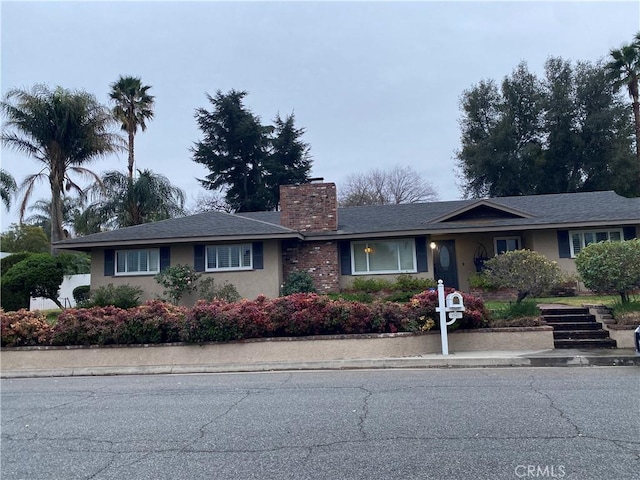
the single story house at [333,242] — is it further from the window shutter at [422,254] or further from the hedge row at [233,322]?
the hedge row at [233,322]

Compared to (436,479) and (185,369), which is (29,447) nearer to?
(436,479)

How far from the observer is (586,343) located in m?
12.0

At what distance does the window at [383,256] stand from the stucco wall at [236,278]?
9.72 feet

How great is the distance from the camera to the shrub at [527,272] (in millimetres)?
12625

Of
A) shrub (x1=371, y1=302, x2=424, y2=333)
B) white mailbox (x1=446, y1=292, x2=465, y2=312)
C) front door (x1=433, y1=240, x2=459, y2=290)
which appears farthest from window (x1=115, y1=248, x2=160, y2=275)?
white mailbox (x1=446, y1=292, x2=465, y2=312)

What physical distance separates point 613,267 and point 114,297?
14910 millimetres

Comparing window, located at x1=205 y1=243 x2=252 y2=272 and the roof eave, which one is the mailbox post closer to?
the roof eave

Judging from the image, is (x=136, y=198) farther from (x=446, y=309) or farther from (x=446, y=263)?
(x=446, y=309)

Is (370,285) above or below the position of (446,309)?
above

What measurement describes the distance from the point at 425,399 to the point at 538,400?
1513mm

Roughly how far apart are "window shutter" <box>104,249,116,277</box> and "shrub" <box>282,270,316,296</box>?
6383 millimetres

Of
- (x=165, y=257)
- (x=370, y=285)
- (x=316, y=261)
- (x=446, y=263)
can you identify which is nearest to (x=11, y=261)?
(x=165, y=257)

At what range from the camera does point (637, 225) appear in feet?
59.0

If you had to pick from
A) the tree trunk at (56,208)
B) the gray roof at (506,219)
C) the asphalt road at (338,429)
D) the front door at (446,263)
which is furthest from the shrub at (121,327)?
the tree trunk at (56,208)
